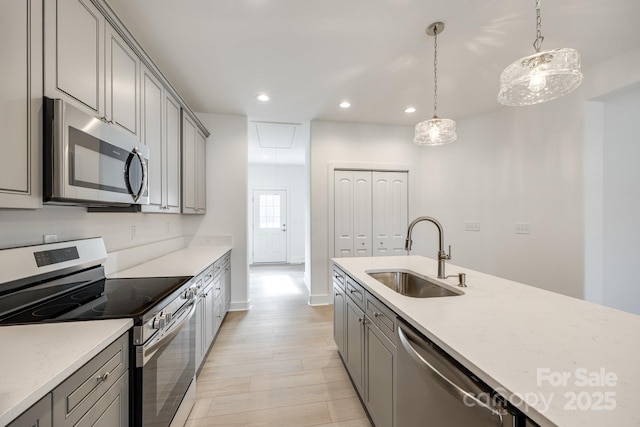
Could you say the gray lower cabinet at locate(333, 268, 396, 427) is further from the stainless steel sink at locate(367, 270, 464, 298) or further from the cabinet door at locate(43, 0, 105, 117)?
the cabinet door at locate(43, 0, 105, 117)

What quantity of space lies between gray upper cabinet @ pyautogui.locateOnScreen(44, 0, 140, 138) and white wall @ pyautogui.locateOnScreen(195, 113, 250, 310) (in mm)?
1782

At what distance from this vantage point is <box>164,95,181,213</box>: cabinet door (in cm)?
225

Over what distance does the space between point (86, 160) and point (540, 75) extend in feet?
7.79

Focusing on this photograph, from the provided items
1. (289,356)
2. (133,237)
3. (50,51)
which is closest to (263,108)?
(133,237)

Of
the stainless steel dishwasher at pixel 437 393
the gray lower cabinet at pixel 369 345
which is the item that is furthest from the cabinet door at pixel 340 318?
the stainless steel dishwasher at pixel 437 393

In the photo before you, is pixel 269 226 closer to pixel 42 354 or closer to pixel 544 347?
pixel 42 354

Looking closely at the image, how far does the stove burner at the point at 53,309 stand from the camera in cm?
104

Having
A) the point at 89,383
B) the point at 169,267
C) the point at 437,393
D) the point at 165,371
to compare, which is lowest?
the point at 165,371

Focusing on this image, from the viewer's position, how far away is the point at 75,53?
115 cm

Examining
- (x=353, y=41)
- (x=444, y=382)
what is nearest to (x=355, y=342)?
(x=444, y=382)

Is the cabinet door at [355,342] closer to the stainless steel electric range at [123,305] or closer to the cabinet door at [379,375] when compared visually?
the cabinet door at [379,375]

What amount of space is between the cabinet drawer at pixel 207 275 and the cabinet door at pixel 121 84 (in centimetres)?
118

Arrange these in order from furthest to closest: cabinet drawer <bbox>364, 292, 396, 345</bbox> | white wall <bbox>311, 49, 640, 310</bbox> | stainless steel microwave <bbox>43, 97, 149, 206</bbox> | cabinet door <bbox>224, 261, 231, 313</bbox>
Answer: cabinet door <bbox>224, 261, 231, 313</bbox> → white wall <bbox>311, 49, 640, 310</bbox> → cabinet drawer <bbox>364, 292, 396, 345</bbox> → stainless steel microwave <bbox>43, 97, 149, 206</bbox>

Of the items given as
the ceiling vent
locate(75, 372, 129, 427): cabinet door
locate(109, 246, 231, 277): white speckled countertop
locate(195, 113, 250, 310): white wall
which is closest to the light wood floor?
locate(195, 113, 250, 310): white wall
